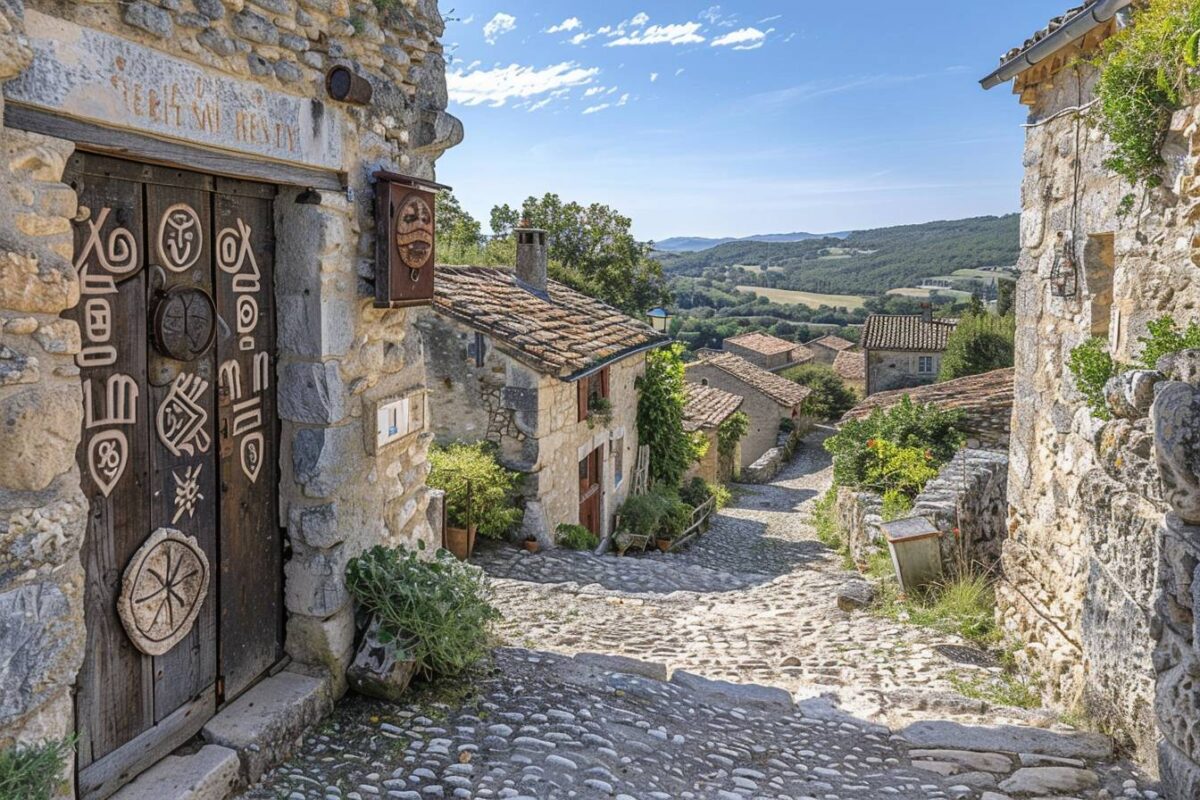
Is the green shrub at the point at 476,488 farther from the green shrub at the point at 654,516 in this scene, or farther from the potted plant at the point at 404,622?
the potted plant at the point at 404,622

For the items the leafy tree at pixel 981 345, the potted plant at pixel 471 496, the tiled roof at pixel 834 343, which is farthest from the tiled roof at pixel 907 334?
the potted plant at pixel 471 496

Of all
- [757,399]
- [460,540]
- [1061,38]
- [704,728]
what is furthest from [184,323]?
[757,399]

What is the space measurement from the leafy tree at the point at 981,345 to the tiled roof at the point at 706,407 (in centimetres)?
773

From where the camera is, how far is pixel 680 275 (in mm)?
116312

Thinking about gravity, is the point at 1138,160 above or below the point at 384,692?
above

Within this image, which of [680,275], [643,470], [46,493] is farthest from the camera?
[680,275]

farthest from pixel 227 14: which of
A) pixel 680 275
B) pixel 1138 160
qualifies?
pixel 680 275

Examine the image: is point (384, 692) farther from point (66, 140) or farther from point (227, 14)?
point (227, 14)

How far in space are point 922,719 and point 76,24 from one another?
4616 mm

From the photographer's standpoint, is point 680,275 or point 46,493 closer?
point 46,493

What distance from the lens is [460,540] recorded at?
903 centimetres

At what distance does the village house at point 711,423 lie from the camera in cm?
2388

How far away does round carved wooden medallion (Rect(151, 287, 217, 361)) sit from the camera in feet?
9.95

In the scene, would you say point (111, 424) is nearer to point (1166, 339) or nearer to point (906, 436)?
point (1166, 339)
